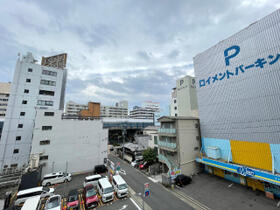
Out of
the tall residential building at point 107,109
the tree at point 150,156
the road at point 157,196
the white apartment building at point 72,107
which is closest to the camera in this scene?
the road at point 157,196

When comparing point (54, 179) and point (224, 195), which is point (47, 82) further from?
point (224, 195)

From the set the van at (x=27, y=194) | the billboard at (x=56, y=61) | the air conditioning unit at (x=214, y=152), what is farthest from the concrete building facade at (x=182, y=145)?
the billboard at (x=56, y=61)

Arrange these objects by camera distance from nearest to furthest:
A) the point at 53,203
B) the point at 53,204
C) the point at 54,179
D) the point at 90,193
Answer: the point at 53,204, the point at 53,203, the point at 90,193, the point at 54,179

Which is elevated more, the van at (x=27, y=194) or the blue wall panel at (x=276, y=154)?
the blue wall panel at (x=276, y=154)

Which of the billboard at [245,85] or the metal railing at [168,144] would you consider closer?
the billboard at [245,85]

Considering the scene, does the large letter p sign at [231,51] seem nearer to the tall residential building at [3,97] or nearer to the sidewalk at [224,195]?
the sidewalk at [224,195]

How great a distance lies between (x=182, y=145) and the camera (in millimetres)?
21328

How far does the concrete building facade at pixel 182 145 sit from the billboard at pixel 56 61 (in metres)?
38.2

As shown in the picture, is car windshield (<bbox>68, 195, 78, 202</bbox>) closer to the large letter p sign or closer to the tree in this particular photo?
the tree

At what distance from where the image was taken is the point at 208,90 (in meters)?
22.3

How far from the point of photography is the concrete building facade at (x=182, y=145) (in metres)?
20.9

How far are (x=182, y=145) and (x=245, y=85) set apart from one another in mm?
13137

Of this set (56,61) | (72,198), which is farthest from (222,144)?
(56,61)

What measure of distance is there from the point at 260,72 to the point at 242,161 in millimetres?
12400
